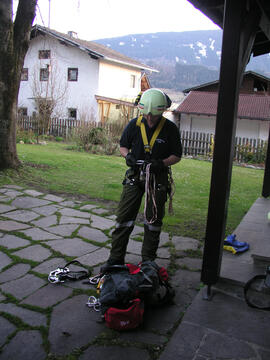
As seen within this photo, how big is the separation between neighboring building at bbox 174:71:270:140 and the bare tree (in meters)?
19.7

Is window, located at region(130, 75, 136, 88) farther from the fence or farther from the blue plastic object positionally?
the blue plastic object

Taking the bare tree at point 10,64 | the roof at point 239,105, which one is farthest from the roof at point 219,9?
the roof at point 239,105

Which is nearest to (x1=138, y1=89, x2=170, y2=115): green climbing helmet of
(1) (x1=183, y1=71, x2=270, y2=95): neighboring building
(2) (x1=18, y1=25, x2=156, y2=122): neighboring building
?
(2) (x1=18, y1=25, x2=156, y2=122): neighboring building

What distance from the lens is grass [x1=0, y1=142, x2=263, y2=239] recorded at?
6020 mm

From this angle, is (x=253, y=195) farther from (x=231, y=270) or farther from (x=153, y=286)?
(x=153, y=286)

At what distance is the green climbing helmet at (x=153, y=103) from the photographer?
3504mm

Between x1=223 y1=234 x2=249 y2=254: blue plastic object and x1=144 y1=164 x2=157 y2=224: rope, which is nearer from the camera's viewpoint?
x1=144 y1=164 x2=157 y2=224: rope

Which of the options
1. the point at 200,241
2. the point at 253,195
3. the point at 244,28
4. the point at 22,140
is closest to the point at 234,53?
the point at 244,28

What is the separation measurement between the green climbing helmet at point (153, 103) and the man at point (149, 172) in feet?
0.04

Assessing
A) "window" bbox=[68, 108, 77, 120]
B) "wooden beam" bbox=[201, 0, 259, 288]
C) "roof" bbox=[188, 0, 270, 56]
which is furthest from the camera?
"window" bbox=[68, 108, 77, 120]

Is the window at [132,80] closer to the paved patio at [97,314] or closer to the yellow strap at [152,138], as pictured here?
the paved patio at [97,314]

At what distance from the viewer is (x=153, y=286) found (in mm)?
3084

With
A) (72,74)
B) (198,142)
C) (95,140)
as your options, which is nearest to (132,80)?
(72,74)

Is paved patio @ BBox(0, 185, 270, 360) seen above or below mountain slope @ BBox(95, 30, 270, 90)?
below
